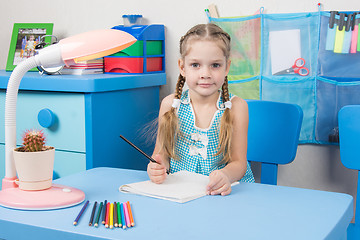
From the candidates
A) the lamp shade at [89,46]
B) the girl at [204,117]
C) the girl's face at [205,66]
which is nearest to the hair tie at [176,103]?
the girl at [204,117]

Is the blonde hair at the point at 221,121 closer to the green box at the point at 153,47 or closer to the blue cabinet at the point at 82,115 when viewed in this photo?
the blue cabinet at the point at 82,115

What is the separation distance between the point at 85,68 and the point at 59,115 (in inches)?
11.7

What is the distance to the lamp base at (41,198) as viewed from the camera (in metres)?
0.85

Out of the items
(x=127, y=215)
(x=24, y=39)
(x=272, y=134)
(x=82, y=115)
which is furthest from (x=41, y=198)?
(x=24, y=39)

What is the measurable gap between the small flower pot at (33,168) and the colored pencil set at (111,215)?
0.33 feet

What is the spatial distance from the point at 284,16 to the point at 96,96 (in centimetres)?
78

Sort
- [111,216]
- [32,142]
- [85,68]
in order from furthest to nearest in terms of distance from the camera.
A: [85,68]
[32,142]
[111,216]

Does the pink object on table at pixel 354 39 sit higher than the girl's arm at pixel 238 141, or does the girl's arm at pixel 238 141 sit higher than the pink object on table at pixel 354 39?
the pink object on table at pixel 354 39

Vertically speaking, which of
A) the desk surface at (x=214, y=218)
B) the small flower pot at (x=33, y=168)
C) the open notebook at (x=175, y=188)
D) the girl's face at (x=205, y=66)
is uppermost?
the girl's face at (x=205, y=66)

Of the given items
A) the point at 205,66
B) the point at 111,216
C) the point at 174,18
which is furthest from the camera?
the point at 174,18

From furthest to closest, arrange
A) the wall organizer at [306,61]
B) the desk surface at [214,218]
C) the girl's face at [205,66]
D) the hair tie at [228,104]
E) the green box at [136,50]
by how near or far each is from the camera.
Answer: the green box at [136,50] → the wall organizer at [306,61] → the hair tie at [228,104] → the girl's face at [205,66] → the desk surface at [214,218]

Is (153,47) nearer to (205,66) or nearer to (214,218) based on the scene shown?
(205,66)

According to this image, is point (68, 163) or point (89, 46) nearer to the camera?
point (89, 46)

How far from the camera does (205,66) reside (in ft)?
4.25
